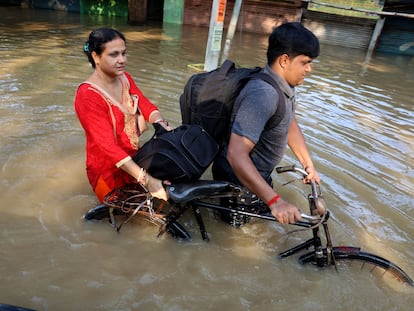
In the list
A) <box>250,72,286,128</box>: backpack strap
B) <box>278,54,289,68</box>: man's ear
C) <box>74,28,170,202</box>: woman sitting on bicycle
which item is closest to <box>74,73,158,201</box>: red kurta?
<box>74,28,170,202</box>: woman sitting on bicycle

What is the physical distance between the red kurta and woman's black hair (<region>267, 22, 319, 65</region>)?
121 cm

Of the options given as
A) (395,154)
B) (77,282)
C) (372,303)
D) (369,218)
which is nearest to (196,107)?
(77,282)

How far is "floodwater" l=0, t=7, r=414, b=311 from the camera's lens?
2.21 m

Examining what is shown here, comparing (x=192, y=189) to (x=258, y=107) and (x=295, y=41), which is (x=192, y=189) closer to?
(x=258, y=107)

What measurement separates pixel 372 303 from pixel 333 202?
4.01ft

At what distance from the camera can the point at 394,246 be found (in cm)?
288

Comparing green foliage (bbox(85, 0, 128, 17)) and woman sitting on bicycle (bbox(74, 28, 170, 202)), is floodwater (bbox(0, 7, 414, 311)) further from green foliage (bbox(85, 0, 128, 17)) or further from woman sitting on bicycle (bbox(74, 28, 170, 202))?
green foliage (bbox(85, 0, 128, 17))

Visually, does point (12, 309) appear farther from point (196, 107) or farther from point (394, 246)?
point (394, 246)

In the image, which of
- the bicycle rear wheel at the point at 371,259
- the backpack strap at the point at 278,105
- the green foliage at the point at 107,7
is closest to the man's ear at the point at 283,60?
the backpack strap at the point at 278,105

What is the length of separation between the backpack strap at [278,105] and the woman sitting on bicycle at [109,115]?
33.8 inches

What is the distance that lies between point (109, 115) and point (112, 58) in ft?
1.29

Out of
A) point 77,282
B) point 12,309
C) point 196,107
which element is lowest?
point 77,282

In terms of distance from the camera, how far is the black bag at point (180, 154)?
2221 mm

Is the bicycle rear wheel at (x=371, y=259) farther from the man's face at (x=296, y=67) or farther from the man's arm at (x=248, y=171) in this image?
the man's face at (x=296, y=67)
